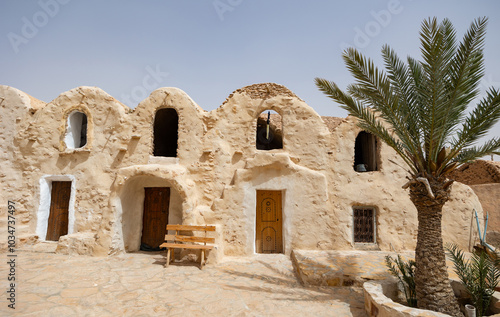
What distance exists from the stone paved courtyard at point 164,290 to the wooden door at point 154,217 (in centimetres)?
180

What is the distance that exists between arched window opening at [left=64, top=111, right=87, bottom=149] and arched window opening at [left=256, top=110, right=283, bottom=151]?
A: 7.43 metres

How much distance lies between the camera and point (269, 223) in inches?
371

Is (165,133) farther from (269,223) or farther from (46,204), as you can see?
(269,223)

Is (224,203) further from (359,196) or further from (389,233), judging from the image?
(389,233)

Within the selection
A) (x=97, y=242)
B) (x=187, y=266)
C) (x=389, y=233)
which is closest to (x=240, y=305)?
(x=187, y=266)

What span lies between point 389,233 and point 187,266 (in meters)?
6.61

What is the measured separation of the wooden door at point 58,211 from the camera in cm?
994

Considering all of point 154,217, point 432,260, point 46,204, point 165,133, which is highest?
point 165,133

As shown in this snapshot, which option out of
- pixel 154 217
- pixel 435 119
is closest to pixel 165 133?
pixel 154 217

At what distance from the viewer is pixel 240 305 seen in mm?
5129

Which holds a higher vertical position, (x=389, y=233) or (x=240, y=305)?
(x=389, y=233)

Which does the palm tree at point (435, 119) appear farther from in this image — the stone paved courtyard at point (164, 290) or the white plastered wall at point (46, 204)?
the white plastered wall at point (46, 204)

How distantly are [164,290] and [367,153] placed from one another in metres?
8.87

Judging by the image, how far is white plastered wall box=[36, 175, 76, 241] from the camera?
9617 millimetres
